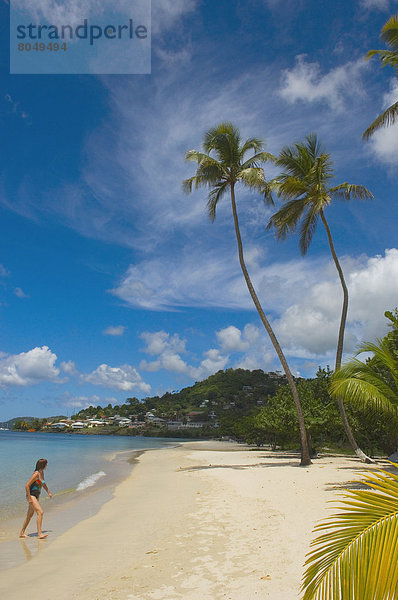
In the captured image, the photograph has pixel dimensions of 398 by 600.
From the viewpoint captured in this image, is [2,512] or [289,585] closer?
[289,585]

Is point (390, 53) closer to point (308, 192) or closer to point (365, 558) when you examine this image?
point (308, 192)

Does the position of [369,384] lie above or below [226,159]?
below

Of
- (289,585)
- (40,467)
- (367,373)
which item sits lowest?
(289,585)

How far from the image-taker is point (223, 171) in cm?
1958

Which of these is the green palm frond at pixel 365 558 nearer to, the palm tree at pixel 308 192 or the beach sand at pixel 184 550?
the beach sand at pixel 184 550

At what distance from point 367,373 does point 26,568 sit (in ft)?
28.0

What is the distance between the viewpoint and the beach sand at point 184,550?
15.2ft

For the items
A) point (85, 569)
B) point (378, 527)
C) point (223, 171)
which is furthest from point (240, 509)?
point (223, 171)

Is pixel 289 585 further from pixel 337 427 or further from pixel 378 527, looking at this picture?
pixel 337 427

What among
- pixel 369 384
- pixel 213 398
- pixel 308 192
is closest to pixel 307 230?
pixel 308 192

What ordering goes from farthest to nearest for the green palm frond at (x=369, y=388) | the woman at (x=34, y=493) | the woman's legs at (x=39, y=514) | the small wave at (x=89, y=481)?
the small wave at (x=89, y=481)
the green palm frond at (x=369, y=388)
the woman at (x=34, y=493)
the woman's legs at (x=39, y=514)

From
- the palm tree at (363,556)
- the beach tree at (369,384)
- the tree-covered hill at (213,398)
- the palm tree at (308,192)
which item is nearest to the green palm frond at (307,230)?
the palm tree at (308,192)

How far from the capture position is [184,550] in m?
6.02

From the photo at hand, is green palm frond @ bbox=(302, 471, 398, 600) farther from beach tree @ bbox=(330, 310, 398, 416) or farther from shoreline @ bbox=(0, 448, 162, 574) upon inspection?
beach tree @ bbox=(330, 310, 398, 416)
